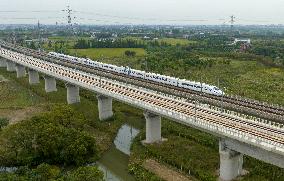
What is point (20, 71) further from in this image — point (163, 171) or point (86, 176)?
point (86, 176)

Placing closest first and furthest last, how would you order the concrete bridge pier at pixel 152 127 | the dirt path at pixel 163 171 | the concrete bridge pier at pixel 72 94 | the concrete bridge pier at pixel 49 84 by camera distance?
the dirt path at pixel 163 171
the concrete bridge pier at pixel 152 127
the concrete bridge pier at pixel 72 94
the concrete bridge pier at pixel 49 84

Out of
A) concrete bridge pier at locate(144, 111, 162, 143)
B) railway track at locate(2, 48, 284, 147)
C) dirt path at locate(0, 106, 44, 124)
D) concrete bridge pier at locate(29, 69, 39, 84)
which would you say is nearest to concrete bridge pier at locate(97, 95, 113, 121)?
railway track at locate(2, 48, 284, 147)

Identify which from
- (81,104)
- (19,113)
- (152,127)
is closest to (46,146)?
(152,127)

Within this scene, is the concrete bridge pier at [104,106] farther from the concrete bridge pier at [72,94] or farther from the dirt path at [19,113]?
the dirt path at [19,113]

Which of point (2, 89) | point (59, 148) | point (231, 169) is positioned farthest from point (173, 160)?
point (2, 89)

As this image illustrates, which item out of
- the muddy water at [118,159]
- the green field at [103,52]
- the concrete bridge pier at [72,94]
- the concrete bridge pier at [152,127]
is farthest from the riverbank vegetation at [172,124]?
the green field at [103,52]

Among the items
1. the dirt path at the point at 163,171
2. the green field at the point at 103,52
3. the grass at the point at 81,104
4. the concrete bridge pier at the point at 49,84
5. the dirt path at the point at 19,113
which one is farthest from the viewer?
the green field at the point at 103,52

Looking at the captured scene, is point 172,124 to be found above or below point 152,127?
below
